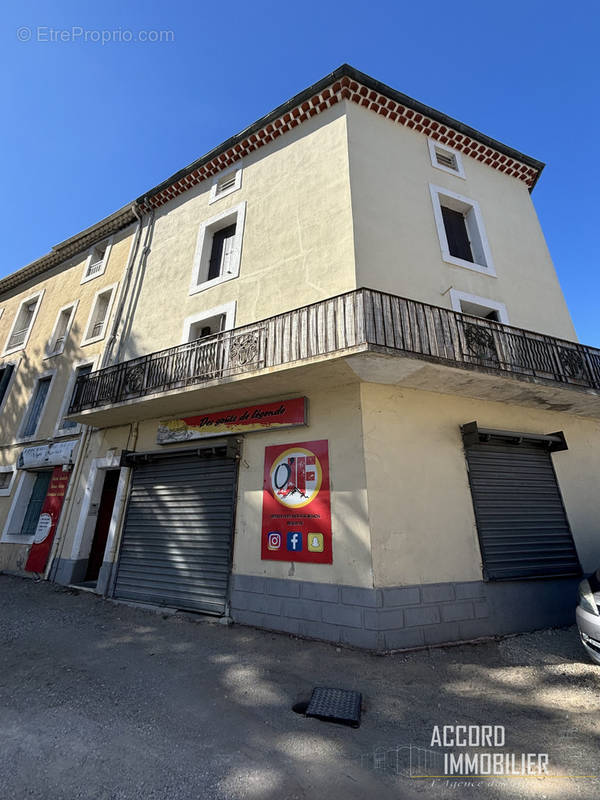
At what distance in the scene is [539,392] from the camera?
7.41 m

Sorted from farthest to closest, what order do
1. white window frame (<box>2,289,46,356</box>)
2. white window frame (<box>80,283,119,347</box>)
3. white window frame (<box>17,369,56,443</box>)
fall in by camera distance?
1. white window frame (<box>2,289,46,356</box>)
2. white window frame (<box>17,369,56,443</box>)
3. white window frame (<box>80,283,119,347</box>)

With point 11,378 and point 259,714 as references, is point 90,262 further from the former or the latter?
point 259,714

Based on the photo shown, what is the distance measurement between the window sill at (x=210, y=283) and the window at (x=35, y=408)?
24.1 feet

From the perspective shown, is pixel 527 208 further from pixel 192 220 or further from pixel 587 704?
pixel 587 704

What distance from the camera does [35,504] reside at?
1179cm

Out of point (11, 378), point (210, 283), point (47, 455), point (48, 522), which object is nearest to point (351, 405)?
point (210, 283)

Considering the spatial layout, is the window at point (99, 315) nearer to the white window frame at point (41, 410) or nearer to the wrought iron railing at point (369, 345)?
the white window frame at point (41, 410)

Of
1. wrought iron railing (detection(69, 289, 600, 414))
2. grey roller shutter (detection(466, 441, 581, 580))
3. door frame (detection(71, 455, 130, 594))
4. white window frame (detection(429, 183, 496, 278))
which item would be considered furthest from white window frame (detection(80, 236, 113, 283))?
grey roller shutter (detection(466, 441, 581, 580))

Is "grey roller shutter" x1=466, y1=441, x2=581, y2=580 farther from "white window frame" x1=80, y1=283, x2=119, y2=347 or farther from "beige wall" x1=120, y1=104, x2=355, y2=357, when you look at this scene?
"white window frame" x1=80, y1=283, x2=119, y2=347

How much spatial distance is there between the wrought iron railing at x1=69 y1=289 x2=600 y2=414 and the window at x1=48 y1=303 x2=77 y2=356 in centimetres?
722

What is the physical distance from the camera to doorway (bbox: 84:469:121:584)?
9953mm

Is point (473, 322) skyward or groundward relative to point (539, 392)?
skyward

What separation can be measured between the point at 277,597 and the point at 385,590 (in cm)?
200

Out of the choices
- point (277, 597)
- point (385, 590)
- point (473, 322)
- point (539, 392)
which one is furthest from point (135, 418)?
point (539, 392)
